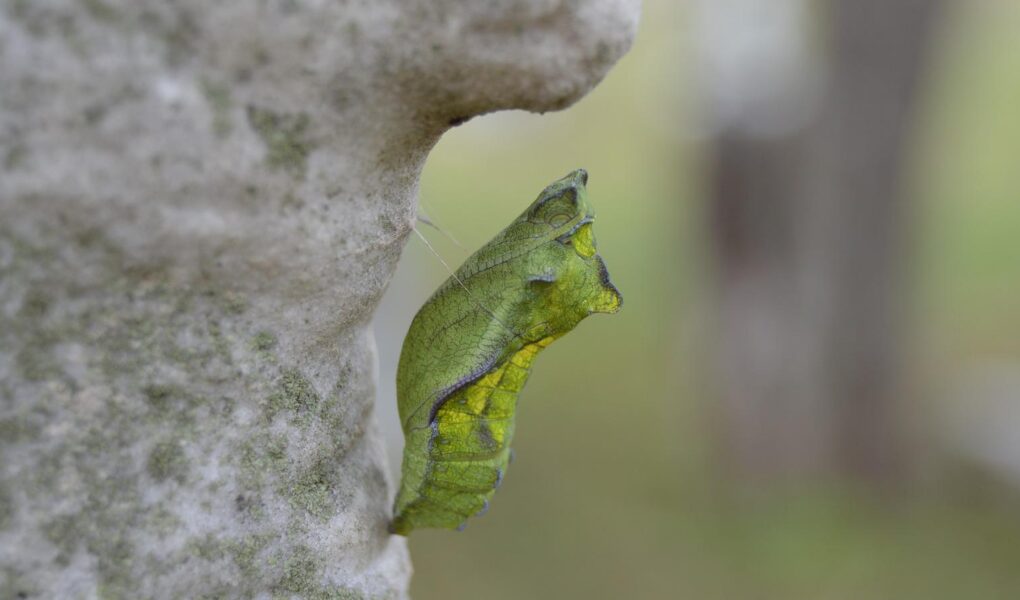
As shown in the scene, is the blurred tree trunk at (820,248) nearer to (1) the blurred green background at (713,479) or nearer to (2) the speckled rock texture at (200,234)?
(1) the blurred green background at (713,479)

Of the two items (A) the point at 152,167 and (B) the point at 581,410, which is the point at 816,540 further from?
(A) the point at 152,167

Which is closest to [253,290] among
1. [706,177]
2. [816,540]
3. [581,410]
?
[706,177]

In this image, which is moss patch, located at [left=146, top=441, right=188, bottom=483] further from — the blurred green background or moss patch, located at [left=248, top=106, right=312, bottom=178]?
the blurred green background

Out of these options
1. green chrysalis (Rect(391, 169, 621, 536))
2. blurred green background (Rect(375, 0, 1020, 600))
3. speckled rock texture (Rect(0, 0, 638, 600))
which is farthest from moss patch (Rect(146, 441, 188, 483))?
blurred green background (Rect(375, 0, 1020, 600))

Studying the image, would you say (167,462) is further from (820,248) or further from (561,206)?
(820,248)

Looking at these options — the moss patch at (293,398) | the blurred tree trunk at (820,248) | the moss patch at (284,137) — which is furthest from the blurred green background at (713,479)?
the moss patch at (284,137)
